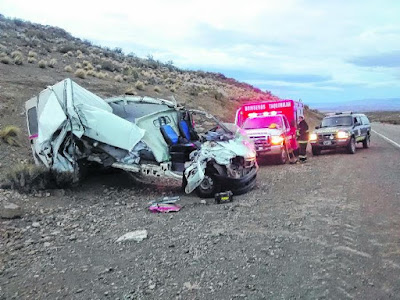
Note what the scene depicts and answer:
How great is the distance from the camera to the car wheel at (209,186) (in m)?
9.23

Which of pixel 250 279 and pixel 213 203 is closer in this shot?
pixel 250 279

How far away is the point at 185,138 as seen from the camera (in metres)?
10.8

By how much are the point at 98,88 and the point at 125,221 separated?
17474 mm

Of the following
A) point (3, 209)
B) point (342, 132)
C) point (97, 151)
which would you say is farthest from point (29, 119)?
point (342, 132)

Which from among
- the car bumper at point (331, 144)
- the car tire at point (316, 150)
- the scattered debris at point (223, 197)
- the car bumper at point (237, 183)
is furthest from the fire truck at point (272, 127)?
the scattered debris at point (223, 197)

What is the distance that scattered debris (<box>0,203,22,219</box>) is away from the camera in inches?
299

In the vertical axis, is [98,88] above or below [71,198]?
above

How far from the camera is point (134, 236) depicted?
654cm

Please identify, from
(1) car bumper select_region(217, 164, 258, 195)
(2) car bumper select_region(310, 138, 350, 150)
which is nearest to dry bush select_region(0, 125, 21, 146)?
(1) car bumper select_region(217, 164, 258, 195)

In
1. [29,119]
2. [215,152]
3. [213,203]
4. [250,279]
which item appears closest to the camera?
[250,279]

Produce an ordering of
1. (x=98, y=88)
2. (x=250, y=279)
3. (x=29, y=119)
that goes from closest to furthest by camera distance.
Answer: (x=250, y=279)
(x=29, y=119)
(x=98, y=88)

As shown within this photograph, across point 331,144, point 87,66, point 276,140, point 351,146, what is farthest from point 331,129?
point 87,66

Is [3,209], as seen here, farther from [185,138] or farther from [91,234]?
[185,138]

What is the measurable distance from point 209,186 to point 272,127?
7418 mm
